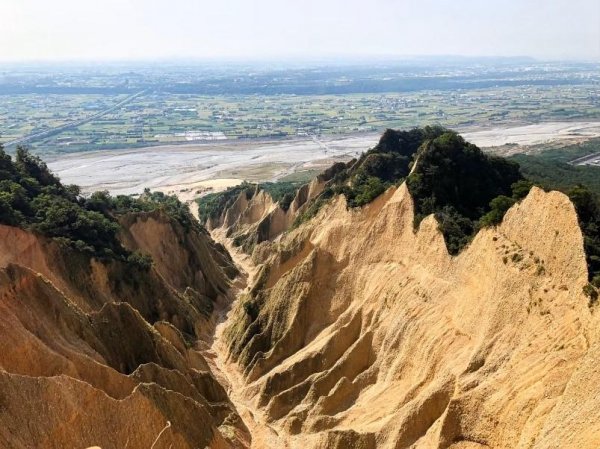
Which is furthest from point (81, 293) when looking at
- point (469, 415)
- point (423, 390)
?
point (469, 415)

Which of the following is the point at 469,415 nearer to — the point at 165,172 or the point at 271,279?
the point at 271,279

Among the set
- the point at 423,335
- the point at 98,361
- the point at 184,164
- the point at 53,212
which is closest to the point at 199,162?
the point at 184,164

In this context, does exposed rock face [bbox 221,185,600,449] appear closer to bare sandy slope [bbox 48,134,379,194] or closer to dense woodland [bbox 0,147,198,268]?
dense woodland [bbox 0,147,198,268]

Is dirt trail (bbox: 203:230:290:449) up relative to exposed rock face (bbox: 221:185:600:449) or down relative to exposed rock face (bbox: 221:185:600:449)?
down

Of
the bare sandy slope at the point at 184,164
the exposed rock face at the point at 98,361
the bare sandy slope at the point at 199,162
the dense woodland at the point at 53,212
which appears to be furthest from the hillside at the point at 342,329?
the bare sandy slope at the point at 184,164

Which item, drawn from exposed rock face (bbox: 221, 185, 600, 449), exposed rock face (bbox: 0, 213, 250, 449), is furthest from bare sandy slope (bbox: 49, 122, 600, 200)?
exposed rock face (bbox: 221, 185, 600, 449)
